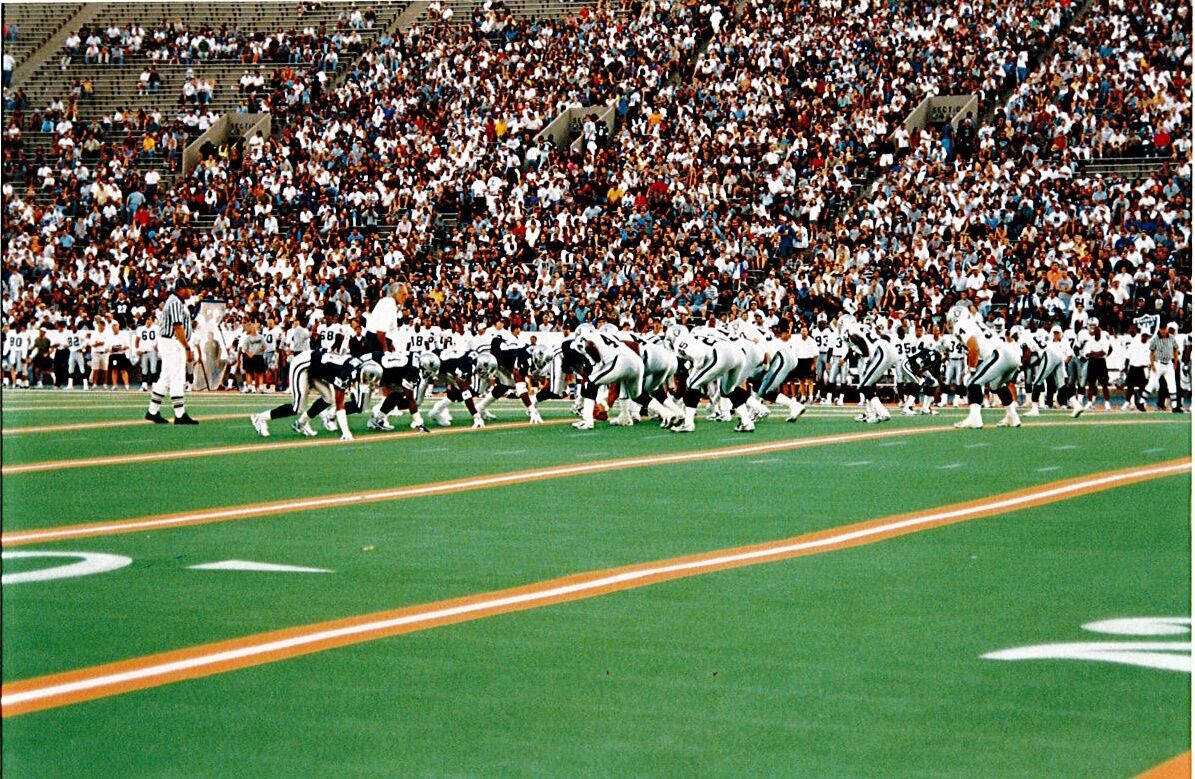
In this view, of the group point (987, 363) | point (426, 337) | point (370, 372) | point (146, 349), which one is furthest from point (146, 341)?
point (987, 363)

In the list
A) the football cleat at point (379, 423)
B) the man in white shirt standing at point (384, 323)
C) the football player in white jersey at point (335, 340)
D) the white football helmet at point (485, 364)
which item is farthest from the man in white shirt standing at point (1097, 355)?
the man in white shirt standing at point (384, 323)

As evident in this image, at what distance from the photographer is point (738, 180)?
24.4 metres

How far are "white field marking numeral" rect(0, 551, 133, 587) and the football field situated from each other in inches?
1.5

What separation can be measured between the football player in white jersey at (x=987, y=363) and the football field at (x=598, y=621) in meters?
5.15

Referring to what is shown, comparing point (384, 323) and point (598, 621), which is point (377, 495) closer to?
point (598, 621)

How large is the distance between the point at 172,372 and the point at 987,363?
7.89m

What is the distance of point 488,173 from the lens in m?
24.3

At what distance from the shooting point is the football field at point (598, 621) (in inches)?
178

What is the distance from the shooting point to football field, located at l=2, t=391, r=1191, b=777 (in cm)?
453

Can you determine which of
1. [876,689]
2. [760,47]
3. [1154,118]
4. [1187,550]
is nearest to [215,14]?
[760,47]

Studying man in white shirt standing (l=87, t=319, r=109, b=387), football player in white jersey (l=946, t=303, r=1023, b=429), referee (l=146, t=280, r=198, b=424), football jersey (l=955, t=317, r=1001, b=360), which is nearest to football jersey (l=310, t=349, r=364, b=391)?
referee (l=146, t=280, r=198, b=424)

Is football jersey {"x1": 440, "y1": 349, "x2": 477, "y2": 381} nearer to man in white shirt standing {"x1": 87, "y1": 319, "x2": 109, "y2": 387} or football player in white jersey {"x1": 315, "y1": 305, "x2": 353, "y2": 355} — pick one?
football player in white jersey {"x1": 315, "y1": 305, "x2": 353, "y2": 355}

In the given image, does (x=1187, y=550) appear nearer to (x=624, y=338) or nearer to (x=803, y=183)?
(x=624, y=338)

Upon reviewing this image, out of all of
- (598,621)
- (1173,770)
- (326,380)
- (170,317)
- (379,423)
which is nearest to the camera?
(1173,770)
